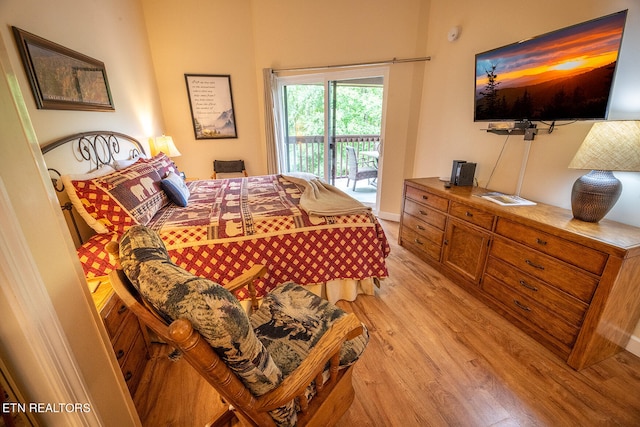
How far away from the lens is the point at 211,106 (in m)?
3.72

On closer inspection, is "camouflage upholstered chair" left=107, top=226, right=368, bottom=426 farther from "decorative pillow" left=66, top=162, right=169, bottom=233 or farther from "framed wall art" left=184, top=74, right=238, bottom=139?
"framed wall art" left=184, top=74, right=238, bottom=139

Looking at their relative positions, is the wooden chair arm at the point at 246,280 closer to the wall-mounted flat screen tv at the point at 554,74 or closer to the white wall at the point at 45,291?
the white wall at the point at 45,291

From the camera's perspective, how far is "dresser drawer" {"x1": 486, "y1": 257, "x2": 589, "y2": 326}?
4.73 ft

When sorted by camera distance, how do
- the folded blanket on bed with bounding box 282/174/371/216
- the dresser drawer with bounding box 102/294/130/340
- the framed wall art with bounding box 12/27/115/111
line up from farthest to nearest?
1. the folded blanket on bed with bounding box 282/174/371/216
2. the framed wall art with bounding box 12/27/115/111
3. the dresser drawer with bounding box 102/294/130/340

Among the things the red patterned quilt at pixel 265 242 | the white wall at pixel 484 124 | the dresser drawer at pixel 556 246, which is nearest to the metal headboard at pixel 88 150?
the red patterned quilt at pixel 265 242

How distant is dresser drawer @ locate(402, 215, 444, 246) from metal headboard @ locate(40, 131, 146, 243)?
9.03 feet

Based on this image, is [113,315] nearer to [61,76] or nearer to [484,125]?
[61,76]

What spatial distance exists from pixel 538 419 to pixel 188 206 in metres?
2.56

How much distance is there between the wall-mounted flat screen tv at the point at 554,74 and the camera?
1486 millimetres

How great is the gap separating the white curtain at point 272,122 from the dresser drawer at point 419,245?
2.23 meters

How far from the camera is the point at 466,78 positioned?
8.44 ft

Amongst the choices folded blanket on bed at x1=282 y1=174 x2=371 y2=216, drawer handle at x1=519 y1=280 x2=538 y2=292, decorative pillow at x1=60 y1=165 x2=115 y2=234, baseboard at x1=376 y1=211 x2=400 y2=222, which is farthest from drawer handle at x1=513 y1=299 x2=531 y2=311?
decorative pillow at x1=60 y1=165 x2=115 y2=234

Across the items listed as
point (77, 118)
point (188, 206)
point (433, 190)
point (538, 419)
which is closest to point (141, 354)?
point (188, 206)

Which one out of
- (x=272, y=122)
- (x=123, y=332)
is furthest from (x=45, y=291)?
(x=272, y=122)
